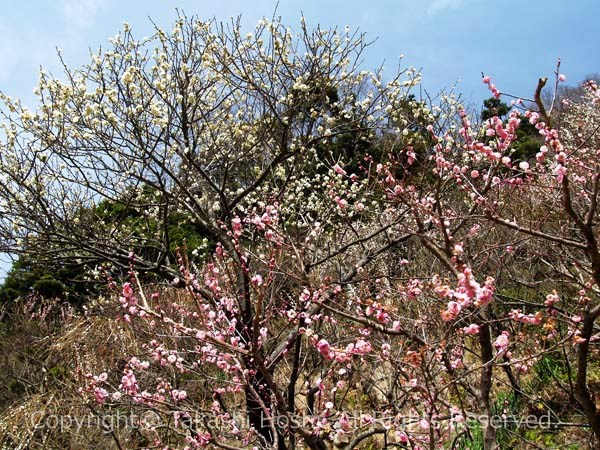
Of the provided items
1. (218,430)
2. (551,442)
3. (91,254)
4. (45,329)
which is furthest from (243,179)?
(45,329)

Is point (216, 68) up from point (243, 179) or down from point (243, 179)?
up

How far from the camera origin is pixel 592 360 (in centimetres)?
500

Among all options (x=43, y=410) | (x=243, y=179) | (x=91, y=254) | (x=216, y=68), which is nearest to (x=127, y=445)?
(x=43, y=410)

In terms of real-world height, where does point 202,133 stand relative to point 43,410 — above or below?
above

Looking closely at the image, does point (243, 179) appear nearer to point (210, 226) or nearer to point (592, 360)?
point (210, 226)

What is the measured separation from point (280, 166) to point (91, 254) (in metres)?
2.29

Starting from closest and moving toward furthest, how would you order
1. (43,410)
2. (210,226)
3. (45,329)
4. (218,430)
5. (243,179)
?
(218,430) → (210,226) → (43,410) → (243,179) → (45,329)

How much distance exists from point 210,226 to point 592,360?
161 inches

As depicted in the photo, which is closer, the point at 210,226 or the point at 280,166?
the point at 210,226

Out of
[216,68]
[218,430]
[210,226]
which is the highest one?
[216,68]

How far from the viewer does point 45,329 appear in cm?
924

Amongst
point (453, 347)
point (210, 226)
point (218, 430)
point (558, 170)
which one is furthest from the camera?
point (210, 226)

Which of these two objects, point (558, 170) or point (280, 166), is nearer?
point (558, 170)

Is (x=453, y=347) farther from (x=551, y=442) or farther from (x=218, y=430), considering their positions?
(x=218, y=430)
